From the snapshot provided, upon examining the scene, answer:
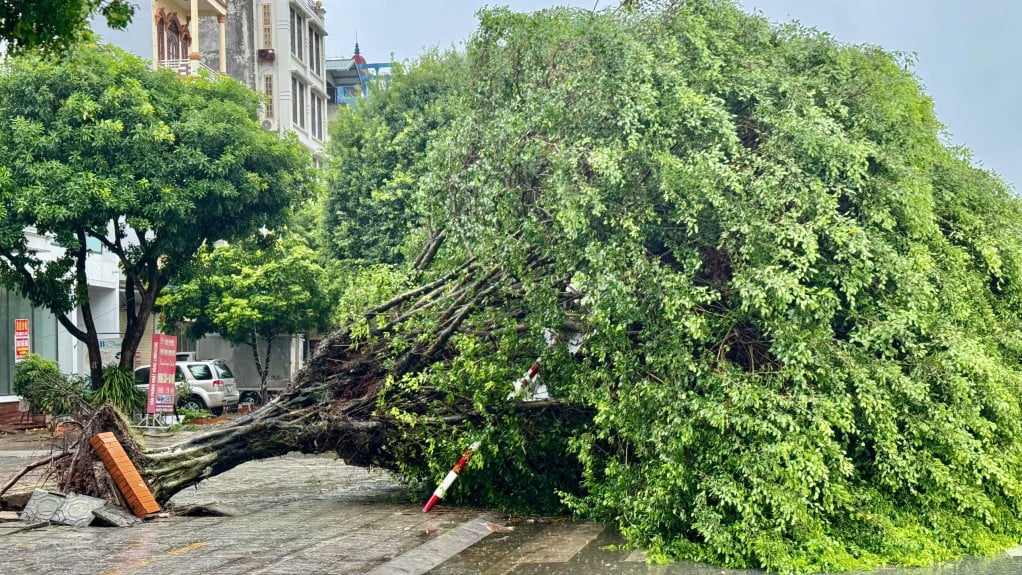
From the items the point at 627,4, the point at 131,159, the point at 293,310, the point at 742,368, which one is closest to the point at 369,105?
the point at 293,310

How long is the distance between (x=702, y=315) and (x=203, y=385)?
24.8 meters

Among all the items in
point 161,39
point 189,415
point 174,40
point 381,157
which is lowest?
point 189,415

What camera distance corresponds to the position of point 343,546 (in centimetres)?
915

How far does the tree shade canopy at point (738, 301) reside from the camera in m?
8.62

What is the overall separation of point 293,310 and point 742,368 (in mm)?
27618

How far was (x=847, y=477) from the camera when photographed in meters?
9.06

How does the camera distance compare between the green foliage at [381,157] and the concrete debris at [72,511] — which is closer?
the concrete debris at [72,511]

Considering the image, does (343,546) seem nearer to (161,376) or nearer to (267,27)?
(161,376)

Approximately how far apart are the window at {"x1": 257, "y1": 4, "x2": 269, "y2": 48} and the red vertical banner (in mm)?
29374

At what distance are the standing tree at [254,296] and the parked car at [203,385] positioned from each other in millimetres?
1815

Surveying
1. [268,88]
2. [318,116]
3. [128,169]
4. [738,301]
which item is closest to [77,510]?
[738,301]

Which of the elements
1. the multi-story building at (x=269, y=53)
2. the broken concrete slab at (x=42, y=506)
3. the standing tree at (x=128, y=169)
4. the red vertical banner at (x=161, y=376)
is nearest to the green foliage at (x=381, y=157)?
the standing tree at (x=128, y=169)

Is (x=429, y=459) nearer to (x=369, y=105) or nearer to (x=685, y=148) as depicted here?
(x=685, y=148)

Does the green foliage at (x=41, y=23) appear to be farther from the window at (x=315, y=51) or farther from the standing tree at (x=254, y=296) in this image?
the window at (x=315, y=51)
